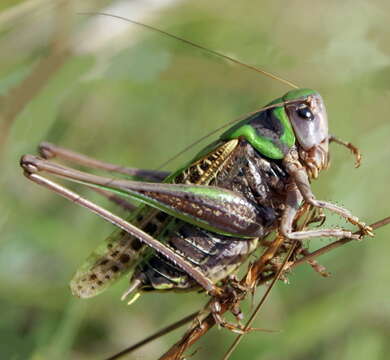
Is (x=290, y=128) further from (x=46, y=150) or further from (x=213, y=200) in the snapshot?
(x=46, y=150)

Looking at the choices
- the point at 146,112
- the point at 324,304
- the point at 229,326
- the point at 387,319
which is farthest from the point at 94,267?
the point at 146,112

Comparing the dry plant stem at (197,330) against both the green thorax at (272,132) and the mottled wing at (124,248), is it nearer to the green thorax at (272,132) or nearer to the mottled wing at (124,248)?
the mottled wing at (124,248)

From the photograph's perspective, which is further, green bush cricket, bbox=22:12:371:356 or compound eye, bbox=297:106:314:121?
compound eye, bbox=297:106:314:121

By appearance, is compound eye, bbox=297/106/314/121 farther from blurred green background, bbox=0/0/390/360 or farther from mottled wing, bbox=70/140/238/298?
blurred green background, bbox=0/0/390/360

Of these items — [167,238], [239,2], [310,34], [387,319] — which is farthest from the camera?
[239,2]

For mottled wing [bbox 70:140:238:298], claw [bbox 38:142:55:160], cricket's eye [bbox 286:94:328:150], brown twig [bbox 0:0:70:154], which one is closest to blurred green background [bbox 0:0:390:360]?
brown twig [bbox 0:0:70:154]

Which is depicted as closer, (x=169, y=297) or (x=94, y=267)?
(x=94, y=267)

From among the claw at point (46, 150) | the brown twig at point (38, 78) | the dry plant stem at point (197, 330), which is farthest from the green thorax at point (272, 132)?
the brown twig at point (38, 78)

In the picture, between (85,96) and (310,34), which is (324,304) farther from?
(85,96)
